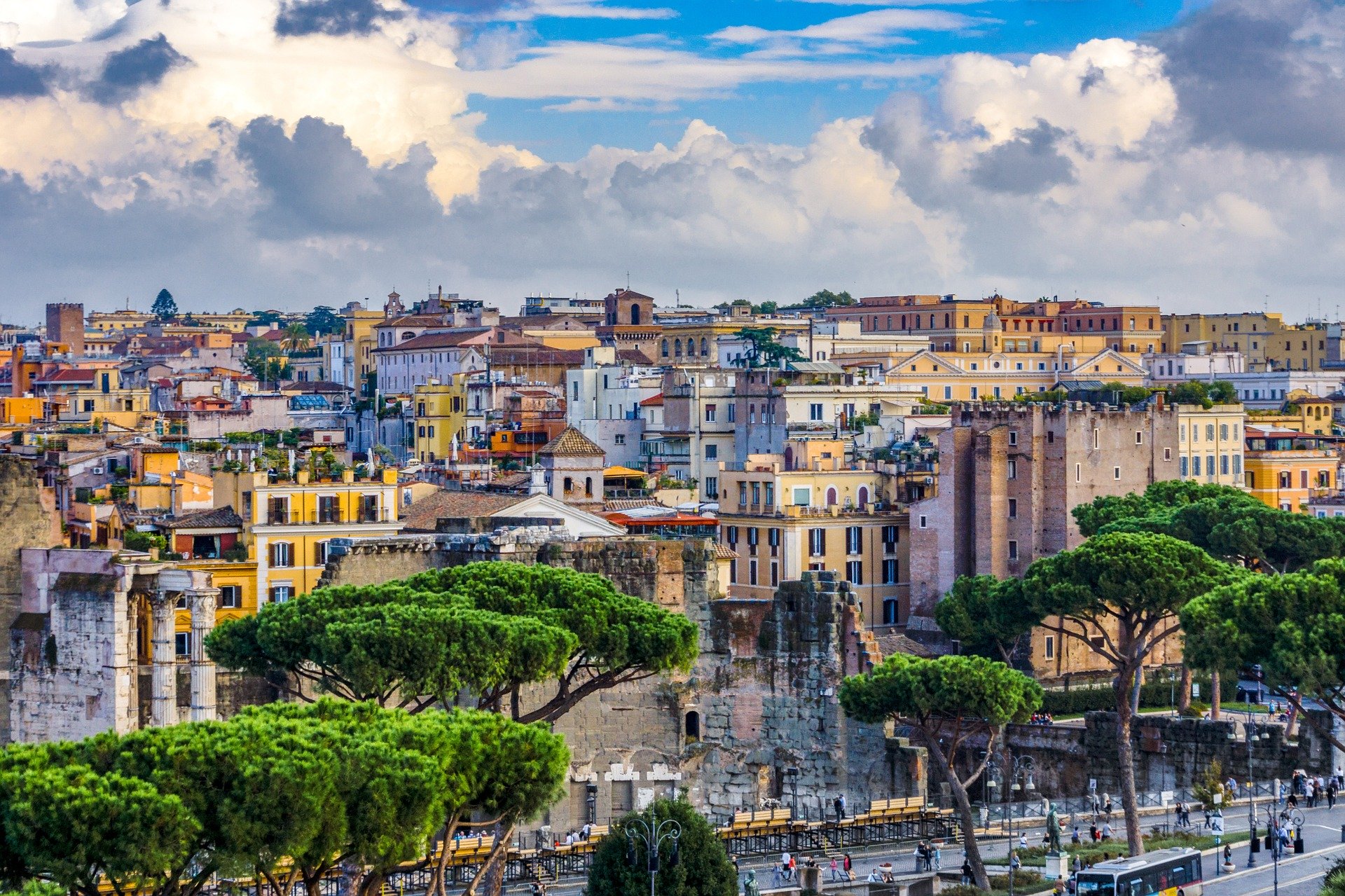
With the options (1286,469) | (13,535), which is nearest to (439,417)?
(1286,469)

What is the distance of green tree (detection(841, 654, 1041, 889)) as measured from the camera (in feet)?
174

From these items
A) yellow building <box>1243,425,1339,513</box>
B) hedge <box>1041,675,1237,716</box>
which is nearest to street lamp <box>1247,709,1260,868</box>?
hedge <box>1041,675,1237,716</box>

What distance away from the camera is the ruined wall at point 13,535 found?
53.0 meters

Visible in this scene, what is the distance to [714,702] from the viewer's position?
56.8m

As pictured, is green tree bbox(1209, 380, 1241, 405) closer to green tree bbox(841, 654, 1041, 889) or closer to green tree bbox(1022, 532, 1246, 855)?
green tree bbox(1022, 532, 1246, 855)

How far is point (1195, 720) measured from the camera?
62531 mm

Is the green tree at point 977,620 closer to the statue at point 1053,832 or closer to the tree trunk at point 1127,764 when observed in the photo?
the tree trunk at point 1127,764

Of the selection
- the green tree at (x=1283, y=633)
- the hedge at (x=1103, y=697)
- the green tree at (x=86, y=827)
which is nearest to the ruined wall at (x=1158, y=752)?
the green tree at (x=1283, y=633)

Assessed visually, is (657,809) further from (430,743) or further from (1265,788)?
(1265,788)

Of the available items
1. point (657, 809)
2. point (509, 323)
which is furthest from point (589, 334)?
point (657, 809)

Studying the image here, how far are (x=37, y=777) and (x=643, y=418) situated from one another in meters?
93.2

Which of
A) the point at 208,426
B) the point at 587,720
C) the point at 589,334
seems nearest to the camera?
the point at 587,720

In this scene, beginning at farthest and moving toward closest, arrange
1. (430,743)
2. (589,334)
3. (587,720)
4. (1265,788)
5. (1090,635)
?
(589,334) → (1090,635) → (1265,788) → (587,720) → (430,743)

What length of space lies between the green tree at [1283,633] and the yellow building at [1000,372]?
7919 cm
